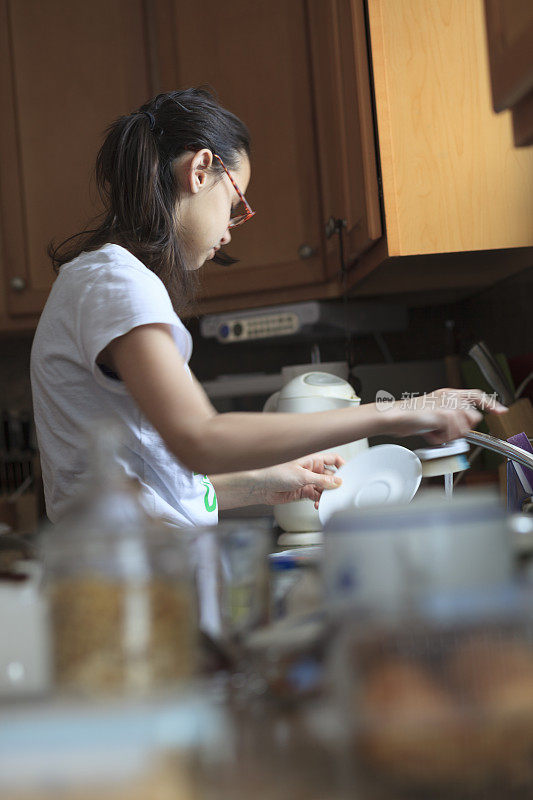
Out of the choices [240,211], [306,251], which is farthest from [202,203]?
[306,251]

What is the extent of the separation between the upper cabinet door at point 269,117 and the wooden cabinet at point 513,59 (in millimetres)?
1280

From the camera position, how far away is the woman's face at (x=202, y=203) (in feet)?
3.93

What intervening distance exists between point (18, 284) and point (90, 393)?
1.66 metres

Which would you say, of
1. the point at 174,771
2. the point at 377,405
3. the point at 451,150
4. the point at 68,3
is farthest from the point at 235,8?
the point at 174,771

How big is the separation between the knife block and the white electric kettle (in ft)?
0.81

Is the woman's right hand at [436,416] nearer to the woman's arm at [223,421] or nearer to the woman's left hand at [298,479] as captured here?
the woman's arm at [223,421]

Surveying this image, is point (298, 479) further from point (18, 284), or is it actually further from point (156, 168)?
point (18, 284)

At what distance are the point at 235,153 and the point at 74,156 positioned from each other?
56.3 inches

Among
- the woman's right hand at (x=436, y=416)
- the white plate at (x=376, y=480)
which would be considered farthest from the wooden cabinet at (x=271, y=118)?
the woman's right hand at (x=436, y=416)

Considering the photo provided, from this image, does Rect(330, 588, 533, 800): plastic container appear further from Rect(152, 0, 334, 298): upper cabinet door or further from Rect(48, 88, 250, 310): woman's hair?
Rect(152, 0, 334, 298): upper cabinet door

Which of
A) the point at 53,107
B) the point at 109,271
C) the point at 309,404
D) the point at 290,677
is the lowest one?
the point at 290,677

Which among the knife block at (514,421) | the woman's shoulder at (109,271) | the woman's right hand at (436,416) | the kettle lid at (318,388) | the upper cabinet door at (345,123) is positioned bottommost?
the knife block at (514,421)

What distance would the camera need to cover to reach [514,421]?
159 centimetres

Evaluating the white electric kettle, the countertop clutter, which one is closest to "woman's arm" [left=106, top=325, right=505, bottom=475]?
the countertop clutter
